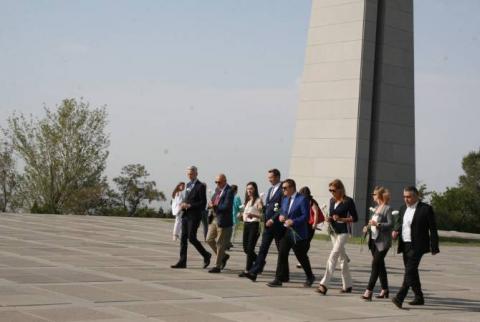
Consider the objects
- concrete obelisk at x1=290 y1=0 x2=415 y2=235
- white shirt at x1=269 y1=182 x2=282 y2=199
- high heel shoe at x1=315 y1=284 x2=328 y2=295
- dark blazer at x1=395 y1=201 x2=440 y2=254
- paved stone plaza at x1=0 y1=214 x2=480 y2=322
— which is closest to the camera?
paved stone plaza at x1=0 y1=214 x2=480 y2=322

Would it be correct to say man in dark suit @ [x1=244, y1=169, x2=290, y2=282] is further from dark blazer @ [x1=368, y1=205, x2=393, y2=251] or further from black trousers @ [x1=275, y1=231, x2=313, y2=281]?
dark blazer @ [x1=368, y1=205, x2=393, y2=251]

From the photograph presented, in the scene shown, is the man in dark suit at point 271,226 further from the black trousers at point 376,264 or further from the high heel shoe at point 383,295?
the black trousers at point 376,264

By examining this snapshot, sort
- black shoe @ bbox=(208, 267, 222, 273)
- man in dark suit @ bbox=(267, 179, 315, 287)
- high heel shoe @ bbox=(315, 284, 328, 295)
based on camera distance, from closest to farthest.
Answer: high heel shoe @ bbox=(315, 284, 328, 295) < man in dark suit @ bbox=(267, 179, 315, 287) < black shoe @ bbox=(208, 267, 222, 273)

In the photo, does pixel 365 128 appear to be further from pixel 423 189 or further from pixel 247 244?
pixel 423 189

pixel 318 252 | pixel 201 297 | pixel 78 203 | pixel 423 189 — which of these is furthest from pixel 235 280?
pixel 423 189

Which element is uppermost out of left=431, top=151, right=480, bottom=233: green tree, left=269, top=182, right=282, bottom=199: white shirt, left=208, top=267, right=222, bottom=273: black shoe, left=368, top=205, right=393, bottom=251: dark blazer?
left=431, top=151, right=480, bottom=233: green tree

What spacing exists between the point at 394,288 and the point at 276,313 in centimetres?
499

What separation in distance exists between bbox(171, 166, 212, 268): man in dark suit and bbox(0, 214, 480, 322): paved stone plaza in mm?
413

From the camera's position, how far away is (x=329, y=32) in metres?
34.1

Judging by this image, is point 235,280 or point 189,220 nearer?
point 235,280

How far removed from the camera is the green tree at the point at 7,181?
58.3m

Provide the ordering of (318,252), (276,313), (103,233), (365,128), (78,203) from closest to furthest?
(276,313) → (318,252) → (103,233) → (365,128) → (78,203)

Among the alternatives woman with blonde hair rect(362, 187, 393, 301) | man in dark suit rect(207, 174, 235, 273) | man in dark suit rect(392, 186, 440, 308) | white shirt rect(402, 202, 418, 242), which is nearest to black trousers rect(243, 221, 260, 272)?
man in dark suit rect(207, 174, 235, 273)

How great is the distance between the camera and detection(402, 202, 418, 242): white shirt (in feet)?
39.7
